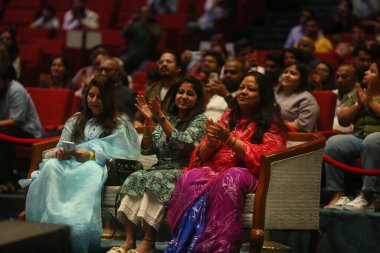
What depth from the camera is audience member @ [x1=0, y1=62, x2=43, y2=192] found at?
22.2ft

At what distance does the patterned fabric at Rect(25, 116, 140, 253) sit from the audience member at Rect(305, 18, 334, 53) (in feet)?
13.2

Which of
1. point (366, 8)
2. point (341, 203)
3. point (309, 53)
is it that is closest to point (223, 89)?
point (341, 203)

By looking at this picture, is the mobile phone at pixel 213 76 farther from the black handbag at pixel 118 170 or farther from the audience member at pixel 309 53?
the black handbag at pixel 118 170

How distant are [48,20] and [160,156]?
662 centimetres

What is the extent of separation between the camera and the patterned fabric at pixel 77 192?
5.39 metres

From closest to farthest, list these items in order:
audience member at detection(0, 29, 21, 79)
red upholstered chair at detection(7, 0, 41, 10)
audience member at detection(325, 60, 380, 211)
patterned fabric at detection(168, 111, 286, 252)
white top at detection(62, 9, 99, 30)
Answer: patterned fabric at detection(168, 111, 286, 252), audience member at detection(325, 60, 380, 211), audience member at detection(0, 29, 21, 79), white top at detection(62, 9, 99, 30), red upholstered chair at detection(7, 0, 41, 10)

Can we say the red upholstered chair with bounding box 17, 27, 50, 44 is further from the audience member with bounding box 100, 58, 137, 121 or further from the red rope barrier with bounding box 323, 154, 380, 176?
the red rope barrier with bounding box 323, 154, 380, 176

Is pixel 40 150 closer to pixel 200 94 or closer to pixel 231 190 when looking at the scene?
pixel 200 94

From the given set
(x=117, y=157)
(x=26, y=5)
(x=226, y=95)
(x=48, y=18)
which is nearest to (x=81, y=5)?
(x=48, y=18)

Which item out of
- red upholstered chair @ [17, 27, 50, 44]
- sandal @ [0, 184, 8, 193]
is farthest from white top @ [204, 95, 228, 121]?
red upholstered chair @ [17, 27, 50, 44]

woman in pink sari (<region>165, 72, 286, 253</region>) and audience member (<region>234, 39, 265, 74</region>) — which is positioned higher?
audience member (<region>234, 39, 265, 74</region>)

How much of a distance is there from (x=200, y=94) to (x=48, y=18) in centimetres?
662

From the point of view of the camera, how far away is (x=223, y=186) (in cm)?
505

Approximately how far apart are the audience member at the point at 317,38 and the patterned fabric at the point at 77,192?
4.02m
